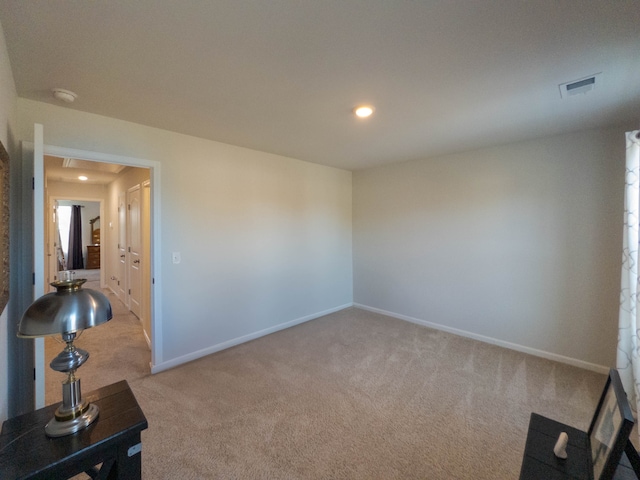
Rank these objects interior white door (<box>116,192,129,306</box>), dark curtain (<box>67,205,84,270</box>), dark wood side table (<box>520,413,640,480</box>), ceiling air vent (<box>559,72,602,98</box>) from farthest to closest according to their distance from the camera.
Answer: dark curtain (<box>67,205,84,270</box>), interior white door (<box>116,192,129,306</box>), ceiling air vent (<box>559,72,602,98</box>), dark wood side table (<box>520,413,640,480</box>)

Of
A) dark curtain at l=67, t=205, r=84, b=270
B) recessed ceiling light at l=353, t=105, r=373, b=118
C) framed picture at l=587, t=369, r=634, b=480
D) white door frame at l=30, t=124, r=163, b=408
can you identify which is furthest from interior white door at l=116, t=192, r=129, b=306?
framed picture at l=587, t=369, r=634, b=480

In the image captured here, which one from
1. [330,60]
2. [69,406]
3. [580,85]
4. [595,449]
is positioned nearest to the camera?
[595,449]

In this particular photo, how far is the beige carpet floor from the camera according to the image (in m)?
1.75

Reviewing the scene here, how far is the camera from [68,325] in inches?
43.5

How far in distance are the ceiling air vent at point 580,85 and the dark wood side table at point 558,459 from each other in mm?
2160

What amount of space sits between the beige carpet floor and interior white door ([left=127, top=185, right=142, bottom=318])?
93cm

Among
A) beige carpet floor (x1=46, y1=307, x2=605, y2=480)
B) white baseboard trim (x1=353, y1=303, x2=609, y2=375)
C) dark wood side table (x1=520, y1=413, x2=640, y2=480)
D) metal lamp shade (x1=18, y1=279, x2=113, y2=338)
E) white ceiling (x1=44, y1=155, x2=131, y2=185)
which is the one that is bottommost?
beige carpet floor (x1=46, y1=307, x2=605, y2=480)

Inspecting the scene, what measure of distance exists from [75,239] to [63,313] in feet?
35.9

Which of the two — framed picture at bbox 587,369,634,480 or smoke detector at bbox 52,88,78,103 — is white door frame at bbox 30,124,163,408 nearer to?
smoke detector at bbox 52,88,78,103

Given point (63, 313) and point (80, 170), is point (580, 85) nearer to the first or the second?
point (63, 313)

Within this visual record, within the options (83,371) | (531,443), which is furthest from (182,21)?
(83,371)

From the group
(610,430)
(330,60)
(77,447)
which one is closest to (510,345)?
(610,430)

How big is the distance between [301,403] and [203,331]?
151 cm

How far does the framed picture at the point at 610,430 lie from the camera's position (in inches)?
34.4
